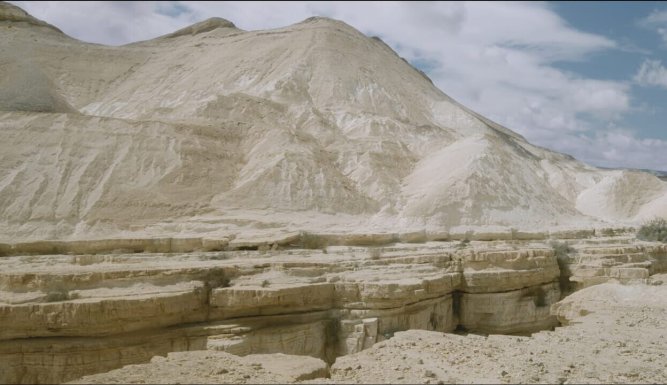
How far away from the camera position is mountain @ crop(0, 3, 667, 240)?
24.5 metres

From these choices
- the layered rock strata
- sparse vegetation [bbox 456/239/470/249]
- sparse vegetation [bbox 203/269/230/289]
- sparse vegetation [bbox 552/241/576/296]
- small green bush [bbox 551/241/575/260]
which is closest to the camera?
the layered rock strata

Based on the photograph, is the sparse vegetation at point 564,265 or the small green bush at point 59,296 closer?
the small green bush at point 59,296

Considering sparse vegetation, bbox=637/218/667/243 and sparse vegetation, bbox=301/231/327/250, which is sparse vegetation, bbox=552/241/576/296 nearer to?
sparse vegetation, bbox=301/231/327/250

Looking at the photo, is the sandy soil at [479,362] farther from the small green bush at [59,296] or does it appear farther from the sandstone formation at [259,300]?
the small green bush at [59,296]

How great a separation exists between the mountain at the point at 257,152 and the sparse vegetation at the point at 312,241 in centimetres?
247

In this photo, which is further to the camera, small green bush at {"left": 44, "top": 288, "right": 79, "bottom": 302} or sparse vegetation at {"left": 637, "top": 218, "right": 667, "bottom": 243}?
sparse vegetation at {"left": 637, "top": 218, "right": 667, "bottom": 243}

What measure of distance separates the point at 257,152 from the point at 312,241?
35.7 feet

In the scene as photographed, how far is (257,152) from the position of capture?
31484mm

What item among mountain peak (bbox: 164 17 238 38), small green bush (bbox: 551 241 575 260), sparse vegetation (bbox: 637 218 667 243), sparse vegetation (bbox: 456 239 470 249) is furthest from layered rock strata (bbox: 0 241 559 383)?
mountain peak (bbox: 164 17 238 38)

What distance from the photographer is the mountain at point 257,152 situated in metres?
24.5

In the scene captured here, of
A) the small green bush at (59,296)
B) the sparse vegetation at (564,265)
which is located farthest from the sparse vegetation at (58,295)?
the sparse vegetation at (564,265)

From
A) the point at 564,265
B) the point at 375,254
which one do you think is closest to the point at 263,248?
the point at 375,254

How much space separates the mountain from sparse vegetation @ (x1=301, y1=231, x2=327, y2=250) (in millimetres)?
2467

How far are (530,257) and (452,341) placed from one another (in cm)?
938
